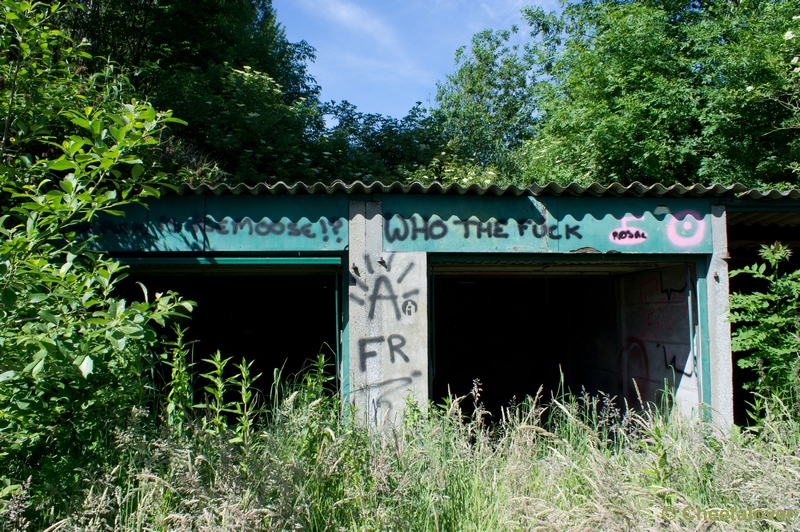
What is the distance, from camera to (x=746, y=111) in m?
13.5

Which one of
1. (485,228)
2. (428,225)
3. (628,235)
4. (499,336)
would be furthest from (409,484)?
(499,336)

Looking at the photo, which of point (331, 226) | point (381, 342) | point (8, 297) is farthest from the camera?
point (331, 226)

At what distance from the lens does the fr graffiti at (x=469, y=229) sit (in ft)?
20.4

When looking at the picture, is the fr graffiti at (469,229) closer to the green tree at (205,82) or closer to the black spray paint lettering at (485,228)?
the black spray paint lettering at (485,228)

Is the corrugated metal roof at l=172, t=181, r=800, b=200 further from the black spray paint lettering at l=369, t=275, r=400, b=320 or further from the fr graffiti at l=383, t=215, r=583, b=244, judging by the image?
the black spray paint lettering at l=369, t=275, r=400, b=320

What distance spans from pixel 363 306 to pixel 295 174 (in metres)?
9.92

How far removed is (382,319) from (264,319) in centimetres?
522

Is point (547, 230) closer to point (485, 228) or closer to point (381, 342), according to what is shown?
point (485, 228)

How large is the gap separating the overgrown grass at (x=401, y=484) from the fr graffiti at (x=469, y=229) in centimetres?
258

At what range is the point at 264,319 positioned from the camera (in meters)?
10.7

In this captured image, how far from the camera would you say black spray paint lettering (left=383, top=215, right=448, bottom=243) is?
6199 millimetres

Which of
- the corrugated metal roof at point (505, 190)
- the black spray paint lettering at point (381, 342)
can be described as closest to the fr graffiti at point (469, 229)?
the corrugated metal roof at point (505, 190)

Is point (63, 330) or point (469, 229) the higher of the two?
point (469, 229)

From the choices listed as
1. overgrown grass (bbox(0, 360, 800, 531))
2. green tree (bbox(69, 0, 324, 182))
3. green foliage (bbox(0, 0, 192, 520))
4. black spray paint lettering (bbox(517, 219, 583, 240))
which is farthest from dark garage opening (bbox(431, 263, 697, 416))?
green tree (bbox(69, 0, 324, 182))
